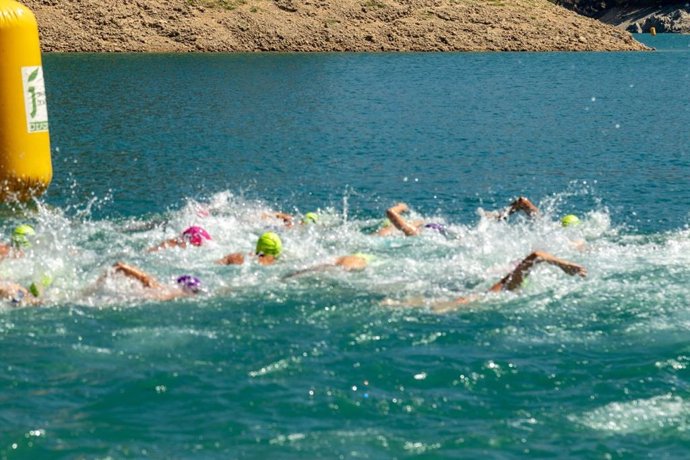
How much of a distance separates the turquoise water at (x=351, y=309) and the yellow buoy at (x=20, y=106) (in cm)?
68

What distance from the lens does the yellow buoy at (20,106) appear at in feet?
61.7

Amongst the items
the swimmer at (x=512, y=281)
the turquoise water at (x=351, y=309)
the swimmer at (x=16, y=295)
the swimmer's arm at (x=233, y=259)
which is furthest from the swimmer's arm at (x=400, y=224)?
the swimmer at (x=16, y=295)

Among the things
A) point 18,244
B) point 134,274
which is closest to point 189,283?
point 134,274

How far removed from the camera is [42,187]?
65.4 feet

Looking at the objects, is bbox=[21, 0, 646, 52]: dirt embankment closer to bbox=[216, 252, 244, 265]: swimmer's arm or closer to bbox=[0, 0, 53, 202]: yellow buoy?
bbox=[0, 0, 53, 202]: yellow buoy

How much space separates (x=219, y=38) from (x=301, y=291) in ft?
166

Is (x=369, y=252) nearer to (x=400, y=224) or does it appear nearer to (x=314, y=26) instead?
(x=400, y=224)

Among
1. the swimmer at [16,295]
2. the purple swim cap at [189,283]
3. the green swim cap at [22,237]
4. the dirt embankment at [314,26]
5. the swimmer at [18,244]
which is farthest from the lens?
the dirt embankment at [314,26]

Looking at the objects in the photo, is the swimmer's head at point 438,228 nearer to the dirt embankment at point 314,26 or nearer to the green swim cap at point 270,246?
the green swim cap at point 270,246

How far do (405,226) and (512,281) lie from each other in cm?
371

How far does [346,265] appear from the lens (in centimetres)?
1606

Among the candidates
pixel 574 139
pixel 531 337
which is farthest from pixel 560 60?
pixel 531 337

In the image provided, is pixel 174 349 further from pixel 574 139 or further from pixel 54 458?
pixel 574 139

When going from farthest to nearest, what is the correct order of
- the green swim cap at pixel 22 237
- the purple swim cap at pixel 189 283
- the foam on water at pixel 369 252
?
the green swim cap at pixel 22 237 < the foam on water at pixel 369 252 < the purple swim cap at pixel 189 283
